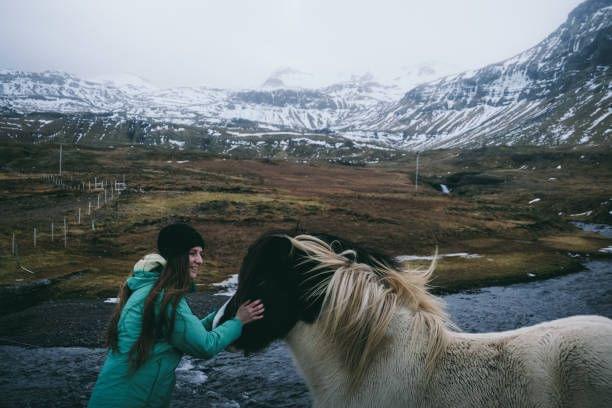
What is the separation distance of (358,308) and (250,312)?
85cm

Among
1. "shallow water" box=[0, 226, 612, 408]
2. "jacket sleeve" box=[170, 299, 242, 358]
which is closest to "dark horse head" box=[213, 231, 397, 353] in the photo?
"jacket sleeve" box=[170, 299, 242, 358]

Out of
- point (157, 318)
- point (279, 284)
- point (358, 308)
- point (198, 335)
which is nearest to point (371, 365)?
point (358, 308)

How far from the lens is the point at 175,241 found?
→ 4.23 meters

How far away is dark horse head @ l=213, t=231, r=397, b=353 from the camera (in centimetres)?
361

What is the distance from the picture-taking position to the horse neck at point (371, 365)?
142 inches

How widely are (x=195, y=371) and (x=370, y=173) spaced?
10098 centimetres

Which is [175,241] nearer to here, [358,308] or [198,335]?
[198,335]

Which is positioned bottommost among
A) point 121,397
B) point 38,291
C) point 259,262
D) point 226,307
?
point 38,291

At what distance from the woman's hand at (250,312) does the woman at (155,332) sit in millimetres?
321

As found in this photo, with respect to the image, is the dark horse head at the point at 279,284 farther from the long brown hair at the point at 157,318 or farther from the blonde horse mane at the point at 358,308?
the long brown hair at the point at 157,318

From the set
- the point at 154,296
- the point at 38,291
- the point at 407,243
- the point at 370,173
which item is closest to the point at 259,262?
the point at 154,296

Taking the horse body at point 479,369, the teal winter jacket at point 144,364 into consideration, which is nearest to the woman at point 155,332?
the teal winter jacket at point 144,364

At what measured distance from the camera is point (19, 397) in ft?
37.1

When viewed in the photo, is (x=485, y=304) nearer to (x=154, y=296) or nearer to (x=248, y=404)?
(x=248, y=404)
